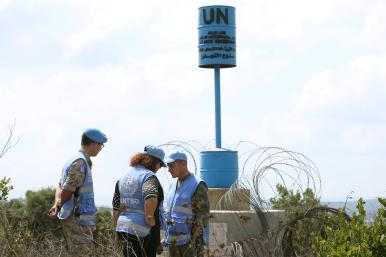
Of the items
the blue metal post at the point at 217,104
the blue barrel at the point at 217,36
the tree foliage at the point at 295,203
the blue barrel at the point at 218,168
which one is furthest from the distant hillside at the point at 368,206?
the blue metal post at the point at 217,104

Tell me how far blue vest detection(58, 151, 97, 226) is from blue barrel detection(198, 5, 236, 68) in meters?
9.87

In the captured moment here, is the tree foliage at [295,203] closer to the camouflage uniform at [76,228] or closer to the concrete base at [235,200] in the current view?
the concrete base at [235,200]

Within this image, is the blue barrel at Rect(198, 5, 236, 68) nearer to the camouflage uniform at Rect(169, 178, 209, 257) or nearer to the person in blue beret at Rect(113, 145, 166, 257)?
the camouflage uniform at Rect(169, 178, 209, 257)

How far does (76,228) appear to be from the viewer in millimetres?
8922

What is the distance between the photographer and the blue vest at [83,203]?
8875 mm

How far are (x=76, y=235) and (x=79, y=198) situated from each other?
33cm

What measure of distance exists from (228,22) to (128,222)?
1039cm

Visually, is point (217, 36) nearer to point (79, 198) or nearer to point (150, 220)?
point (79, 198)

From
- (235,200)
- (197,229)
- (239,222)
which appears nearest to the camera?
(197,229)

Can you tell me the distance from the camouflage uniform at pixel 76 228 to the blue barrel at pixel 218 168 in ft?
26.7

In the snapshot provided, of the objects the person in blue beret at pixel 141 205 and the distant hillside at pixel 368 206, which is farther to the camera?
the distant hillside at pixel 368 206

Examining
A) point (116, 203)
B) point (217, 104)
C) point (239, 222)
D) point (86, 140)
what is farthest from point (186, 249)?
point (217, 104)

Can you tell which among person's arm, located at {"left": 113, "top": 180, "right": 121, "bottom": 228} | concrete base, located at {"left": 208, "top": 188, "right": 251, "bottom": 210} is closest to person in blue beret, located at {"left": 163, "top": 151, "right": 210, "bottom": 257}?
person's arm, located at {"left": 113, "top": 180, "right": 121, "bottom": 228}

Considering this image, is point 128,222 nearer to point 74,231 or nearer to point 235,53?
point 74,231
